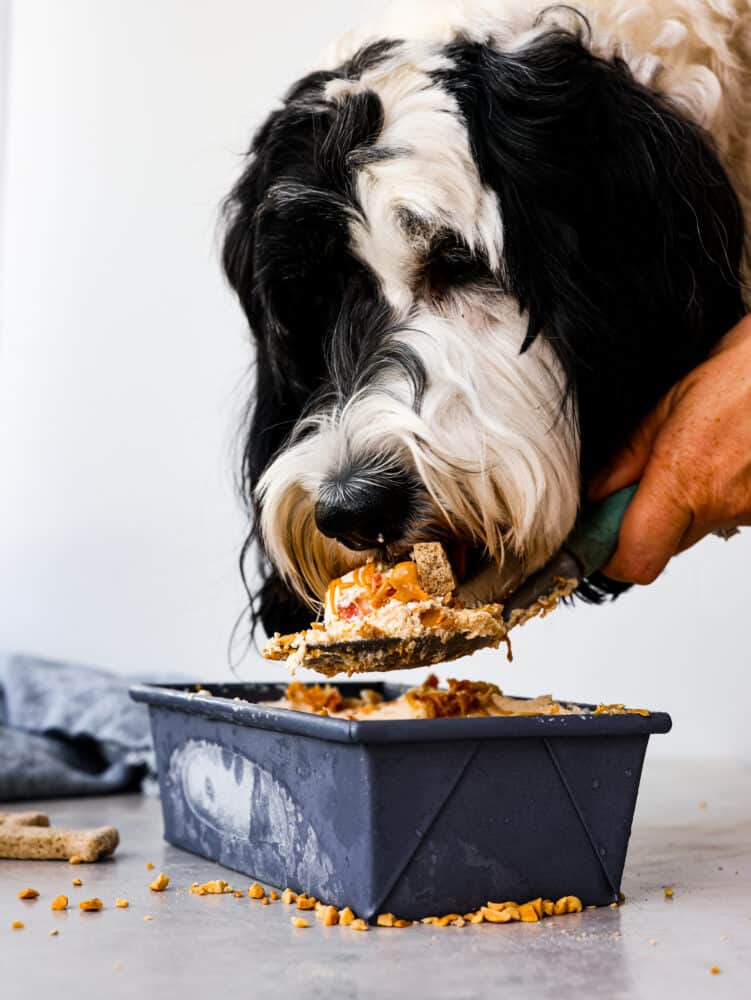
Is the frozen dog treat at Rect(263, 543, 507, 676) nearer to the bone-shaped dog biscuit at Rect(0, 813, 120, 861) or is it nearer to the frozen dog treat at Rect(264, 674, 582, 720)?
the frozen dog treat at Rect(264, 674, 582, 720)

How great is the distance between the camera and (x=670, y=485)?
1.60 m

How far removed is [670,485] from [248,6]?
2786 millimetres

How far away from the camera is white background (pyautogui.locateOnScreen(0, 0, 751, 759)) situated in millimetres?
3932

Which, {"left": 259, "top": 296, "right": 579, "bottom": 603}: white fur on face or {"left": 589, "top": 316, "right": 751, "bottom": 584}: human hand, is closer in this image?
{"left": 259, "top": 296, "right": 579, "bottom": 603}: white fur on face

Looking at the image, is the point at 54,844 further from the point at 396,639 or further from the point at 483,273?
the point at 483,273

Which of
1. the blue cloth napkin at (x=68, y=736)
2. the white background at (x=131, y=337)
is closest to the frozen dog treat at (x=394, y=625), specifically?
the blue cloth napkin at (x=68, y=736)

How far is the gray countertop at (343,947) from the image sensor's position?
116 centimetres

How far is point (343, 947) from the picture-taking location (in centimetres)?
126

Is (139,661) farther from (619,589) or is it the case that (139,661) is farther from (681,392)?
(681,392)

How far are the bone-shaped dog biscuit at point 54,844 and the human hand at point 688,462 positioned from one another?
2.30ft

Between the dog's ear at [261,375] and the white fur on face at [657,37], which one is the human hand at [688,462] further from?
the dog's ear at [261,375]

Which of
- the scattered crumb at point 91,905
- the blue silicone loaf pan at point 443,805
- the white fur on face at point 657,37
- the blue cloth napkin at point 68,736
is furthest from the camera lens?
the blue cloth napkin at point 68,736

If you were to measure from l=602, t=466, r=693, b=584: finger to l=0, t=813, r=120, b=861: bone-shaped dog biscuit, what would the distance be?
70 centimetres

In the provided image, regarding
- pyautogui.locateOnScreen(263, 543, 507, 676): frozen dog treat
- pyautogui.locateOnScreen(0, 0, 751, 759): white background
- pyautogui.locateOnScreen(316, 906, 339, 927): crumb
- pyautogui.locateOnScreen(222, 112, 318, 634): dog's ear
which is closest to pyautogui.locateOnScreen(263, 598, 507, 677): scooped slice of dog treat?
pyautogui.locateOnScreen(263, 543, 507, 676): frozen dog treat
